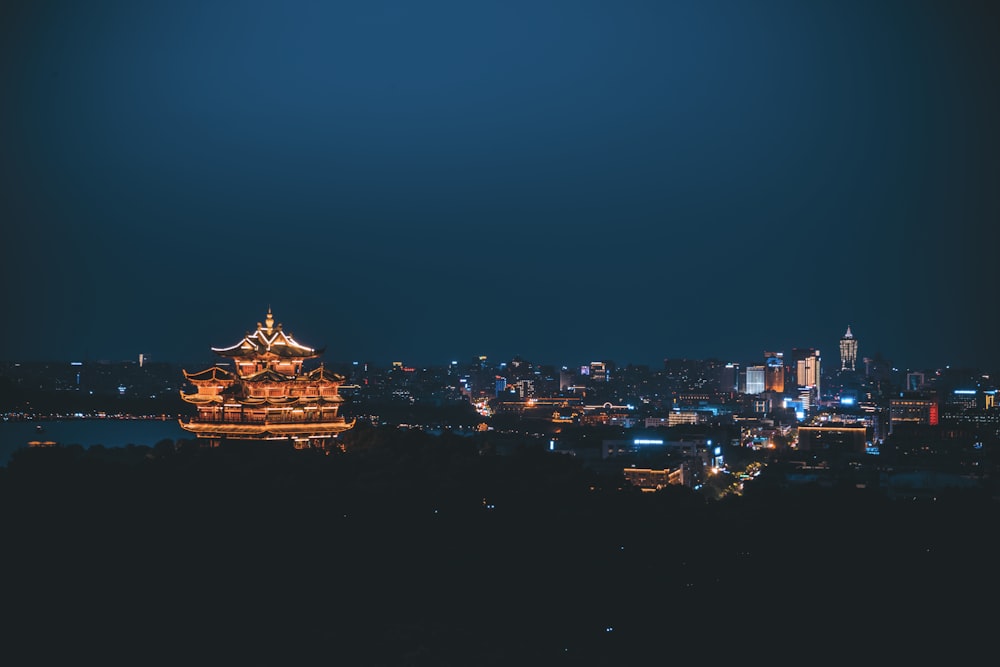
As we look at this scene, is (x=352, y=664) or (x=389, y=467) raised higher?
(x=389, y=467)

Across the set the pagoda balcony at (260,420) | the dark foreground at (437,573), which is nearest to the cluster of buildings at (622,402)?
the pagoda balcony at (260,420)

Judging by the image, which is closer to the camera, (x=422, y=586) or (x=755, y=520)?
(x=422, y=586)

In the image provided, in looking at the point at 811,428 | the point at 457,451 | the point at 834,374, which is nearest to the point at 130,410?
the point at 811,428

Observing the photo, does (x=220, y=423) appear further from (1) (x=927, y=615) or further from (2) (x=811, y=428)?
(2) (x=811, y=428)

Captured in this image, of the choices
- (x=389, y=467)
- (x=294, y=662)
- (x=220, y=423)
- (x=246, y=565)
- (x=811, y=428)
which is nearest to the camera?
(x=294, y=662)

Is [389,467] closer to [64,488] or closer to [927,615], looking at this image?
[64,488]

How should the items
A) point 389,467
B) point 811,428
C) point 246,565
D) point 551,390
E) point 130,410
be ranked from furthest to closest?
point 551,390 < point 130,410 < point 811,428 < point 389,467 < point 246,565

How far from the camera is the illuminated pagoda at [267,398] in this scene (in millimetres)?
24688

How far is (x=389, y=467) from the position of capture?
19.4 meters

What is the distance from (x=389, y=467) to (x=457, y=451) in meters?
2.75

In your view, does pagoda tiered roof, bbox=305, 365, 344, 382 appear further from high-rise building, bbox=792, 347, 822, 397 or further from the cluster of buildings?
high-rise building, bbox=792, 347, 822, 397

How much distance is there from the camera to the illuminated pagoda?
81.0 ft

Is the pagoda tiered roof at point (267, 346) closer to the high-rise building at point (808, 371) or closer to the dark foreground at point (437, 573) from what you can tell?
the dark foreground at point (437, 573)

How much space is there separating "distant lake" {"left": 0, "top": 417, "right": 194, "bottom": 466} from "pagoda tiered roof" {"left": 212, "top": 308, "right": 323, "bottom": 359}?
19737 millimetres
